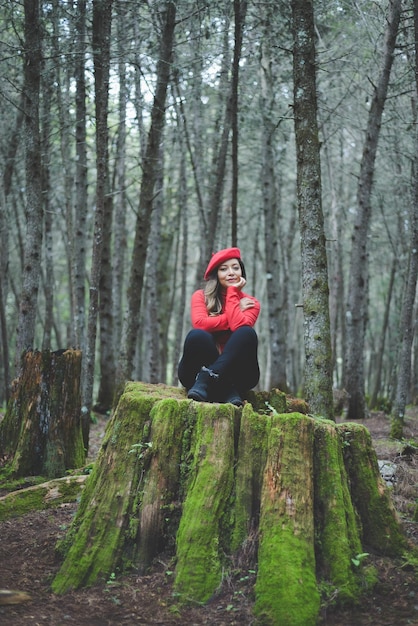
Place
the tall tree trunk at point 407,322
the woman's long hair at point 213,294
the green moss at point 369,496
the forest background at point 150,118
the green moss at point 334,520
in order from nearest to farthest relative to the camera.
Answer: the green moss at point 334,520 → the green moss at point 369,496 → the woman's long hair at point 213,294 → the forest background at point 150,118 → the tall tree trunk at point 407,322

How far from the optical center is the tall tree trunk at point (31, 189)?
7941mm

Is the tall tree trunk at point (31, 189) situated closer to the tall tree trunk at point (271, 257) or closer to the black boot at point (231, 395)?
the black boot at point (231, 395)

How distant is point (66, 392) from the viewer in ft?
22.0

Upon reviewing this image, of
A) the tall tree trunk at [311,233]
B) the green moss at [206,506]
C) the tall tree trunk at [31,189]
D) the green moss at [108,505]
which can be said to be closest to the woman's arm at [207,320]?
the tall tree trunk at [311,233]

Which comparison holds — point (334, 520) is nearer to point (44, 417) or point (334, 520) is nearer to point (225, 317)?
point (225, 317)

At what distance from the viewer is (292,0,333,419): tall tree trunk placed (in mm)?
6164

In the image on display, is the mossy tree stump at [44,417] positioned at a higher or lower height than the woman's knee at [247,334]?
lower

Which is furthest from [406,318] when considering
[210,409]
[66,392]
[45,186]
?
[45,186]

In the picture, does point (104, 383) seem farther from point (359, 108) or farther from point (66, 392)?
point (359, 108)

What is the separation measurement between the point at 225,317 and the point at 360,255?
724 cm

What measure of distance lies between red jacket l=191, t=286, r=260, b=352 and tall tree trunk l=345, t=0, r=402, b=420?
689 cm

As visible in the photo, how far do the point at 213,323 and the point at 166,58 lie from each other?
550cm

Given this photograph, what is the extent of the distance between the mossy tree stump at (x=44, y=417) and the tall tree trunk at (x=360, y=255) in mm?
7135

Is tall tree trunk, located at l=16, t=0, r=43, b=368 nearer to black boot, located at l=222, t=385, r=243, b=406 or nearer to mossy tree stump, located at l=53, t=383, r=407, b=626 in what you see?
black boot, located at l=222, t=385, r=243, b=406
